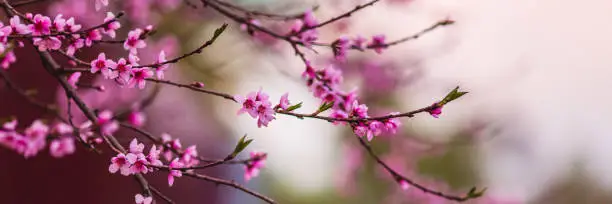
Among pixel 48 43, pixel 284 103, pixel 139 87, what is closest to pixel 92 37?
pixel 48 43

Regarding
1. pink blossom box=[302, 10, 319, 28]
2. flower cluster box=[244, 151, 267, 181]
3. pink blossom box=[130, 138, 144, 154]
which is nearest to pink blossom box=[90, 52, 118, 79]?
pink blossom box=[130, 138, 144, 154]

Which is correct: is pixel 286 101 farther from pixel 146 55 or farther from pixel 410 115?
pixel 146 55

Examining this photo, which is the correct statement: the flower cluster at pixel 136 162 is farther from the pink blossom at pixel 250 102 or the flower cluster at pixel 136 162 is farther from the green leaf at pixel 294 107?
the green leaf at pixel 294 107

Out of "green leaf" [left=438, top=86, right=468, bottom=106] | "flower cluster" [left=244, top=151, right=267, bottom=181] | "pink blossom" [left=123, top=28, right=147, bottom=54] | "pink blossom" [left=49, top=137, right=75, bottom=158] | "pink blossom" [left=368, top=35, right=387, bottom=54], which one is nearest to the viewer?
"green leaf" [left=438, top=86, right=468, bottom=106]

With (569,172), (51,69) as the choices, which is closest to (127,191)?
(51,69)

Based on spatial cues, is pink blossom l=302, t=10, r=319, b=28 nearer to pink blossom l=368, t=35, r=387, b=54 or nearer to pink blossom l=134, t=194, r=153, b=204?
pink blossom l=368, t=35, r=387, b=54

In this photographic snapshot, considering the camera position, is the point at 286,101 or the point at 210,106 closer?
the point at 286,101

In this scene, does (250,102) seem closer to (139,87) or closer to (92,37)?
(139,87)

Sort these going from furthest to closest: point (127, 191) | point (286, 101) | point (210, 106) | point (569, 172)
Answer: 1. point (569, 172)
2. point (210, 106)
3. point (127, 191)
4. point (286, 101)
